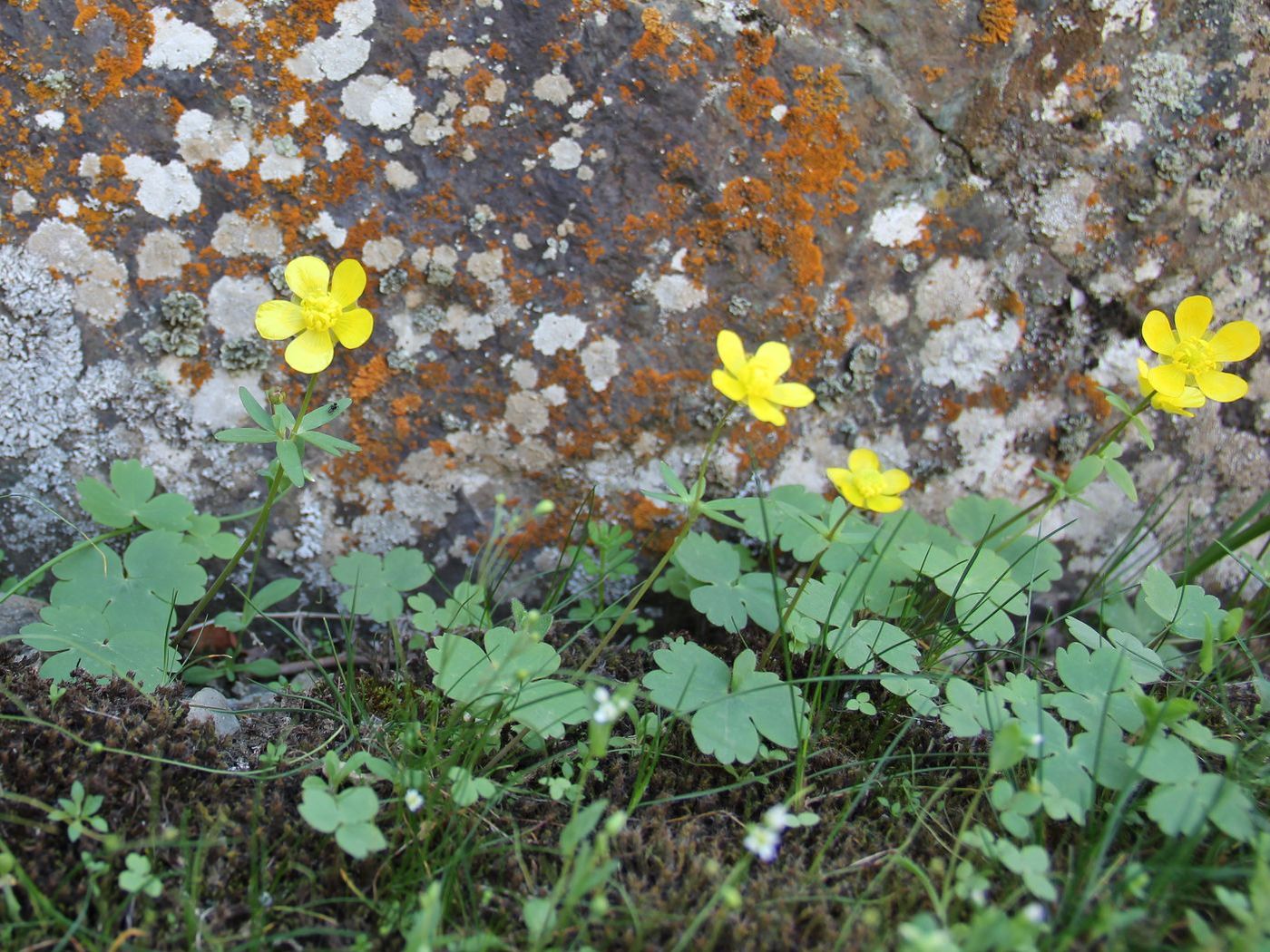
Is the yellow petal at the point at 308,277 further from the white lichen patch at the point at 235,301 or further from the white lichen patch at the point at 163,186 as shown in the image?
the white lichen patch at the point at 163,186

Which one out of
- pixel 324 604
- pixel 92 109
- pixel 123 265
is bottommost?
pixel 324 604

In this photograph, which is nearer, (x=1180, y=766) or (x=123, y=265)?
(x=1180, y=766)

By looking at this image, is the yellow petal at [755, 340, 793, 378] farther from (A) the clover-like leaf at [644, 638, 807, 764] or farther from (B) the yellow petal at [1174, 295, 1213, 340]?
(B) the yellow petal at [1174, 295, 1213, 340]

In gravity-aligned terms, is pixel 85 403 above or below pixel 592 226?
below

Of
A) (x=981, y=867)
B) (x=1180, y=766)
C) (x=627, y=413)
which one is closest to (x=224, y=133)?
(x=627, y=413)

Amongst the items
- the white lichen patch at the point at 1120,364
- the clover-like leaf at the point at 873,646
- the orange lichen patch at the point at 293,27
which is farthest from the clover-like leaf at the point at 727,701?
the orange lichen patch at the point at 293,27

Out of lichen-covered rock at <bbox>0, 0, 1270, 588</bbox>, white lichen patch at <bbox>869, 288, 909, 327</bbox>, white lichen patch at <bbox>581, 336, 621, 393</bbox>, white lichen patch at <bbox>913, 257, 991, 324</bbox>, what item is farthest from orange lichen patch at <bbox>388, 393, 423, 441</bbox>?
white lichen patch at <bbox>913, 257, 991, 324</bbox>

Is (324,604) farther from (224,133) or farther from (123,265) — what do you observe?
(224,133)
